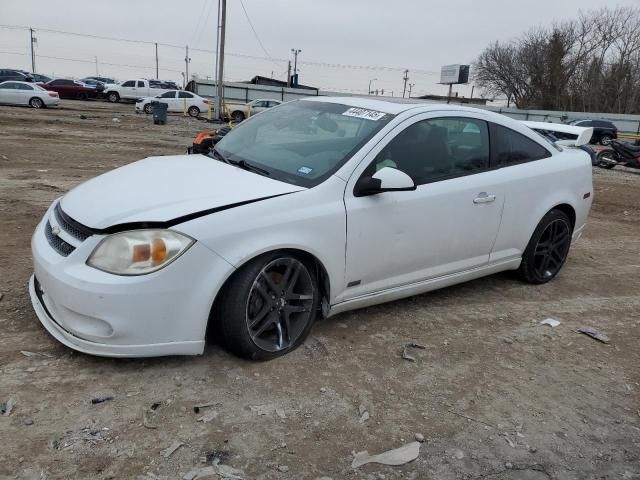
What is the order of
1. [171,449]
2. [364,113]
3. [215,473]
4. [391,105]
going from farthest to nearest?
[391,105] → [364,113] → [171,449] → [215,473]

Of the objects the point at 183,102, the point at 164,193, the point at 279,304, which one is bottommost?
the point at 279,304

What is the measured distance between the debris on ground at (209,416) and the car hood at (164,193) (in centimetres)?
97

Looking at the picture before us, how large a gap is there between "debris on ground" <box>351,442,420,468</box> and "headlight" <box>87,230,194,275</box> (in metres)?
1.30

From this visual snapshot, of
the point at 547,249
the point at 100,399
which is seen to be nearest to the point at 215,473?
the point at 100,399

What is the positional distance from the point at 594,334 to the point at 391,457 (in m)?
2.30

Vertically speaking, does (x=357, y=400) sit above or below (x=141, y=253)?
below

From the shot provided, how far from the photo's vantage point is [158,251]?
274cm

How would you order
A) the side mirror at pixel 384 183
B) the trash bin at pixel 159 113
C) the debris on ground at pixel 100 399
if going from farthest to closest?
the trash bin at pixel 159 113
the side mirror at pixel 384 183
the debris on ground at pixel 100 399

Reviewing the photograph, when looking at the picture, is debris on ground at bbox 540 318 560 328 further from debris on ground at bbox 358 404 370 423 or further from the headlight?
the headlight

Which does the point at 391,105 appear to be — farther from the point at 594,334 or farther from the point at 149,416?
the point at 149,416

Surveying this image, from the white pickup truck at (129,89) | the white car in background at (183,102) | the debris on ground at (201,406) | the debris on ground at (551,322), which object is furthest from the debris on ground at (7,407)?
the white pickup truck at (129,89)

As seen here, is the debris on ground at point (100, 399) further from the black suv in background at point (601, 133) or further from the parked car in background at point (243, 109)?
the black suv in background at point (601, 133)

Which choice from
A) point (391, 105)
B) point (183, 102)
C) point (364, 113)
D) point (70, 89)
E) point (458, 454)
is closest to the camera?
point (458, 454)

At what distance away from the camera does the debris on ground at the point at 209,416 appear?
2.61 m
